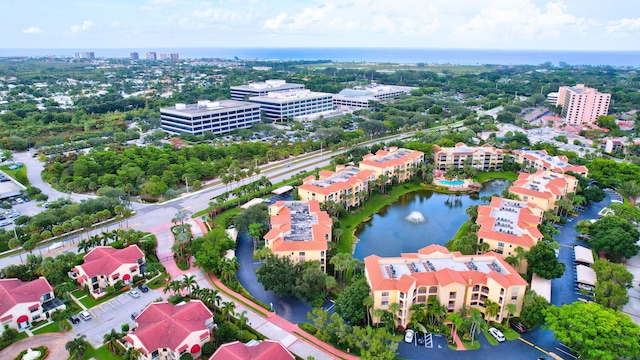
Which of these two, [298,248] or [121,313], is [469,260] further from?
[121,313]

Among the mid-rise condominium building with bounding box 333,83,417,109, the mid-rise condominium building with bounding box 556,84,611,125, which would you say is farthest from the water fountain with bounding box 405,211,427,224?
the mid-rise condominium building with bounding box 333,83,417,109

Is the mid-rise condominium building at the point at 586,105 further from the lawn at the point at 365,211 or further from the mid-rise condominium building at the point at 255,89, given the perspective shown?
the mid-rise condominium building at the point at 255,89

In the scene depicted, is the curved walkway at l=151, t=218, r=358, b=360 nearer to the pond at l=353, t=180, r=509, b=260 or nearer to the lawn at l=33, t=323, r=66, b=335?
the lawn at l=33, t=323, r=66, b=335

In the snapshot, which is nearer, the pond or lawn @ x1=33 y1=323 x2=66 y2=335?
lawn @ x1=33 y1=323 x2=66 y2=335

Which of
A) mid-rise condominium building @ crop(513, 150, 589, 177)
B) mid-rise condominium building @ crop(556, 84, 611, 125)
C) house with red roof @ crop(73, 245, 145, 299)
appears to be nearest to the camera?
house with red roof @ crop(73, 245, 145, 299)

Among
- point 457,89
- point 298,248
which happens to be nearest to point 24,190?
point 298,248

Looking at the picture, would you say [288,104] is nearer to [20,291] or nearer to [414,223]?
[414,223]

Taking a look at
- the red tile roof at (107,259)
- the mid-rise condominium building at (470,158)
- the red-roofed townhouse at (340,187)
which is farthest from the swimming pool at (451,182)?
the red tile roof at (107,259)

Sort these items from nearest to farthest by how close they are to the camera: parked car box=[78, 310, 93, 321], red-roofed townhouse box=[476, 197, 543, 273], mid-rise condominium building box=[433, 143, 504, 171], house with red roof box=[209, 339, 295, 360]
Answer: house with red roof box=[209, 339, 295, 360] → parked car box=[78, 310, 93, 321] → red-roofed townhouse box=[476, 197, 543, 273] → mid-rise condominium building box=[433, 143, 504, 171]

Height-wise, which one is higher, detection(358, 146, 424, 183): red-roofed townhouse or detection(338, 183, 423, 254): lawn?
detection(358, 146, 424, 183): red-roofed townhouse
